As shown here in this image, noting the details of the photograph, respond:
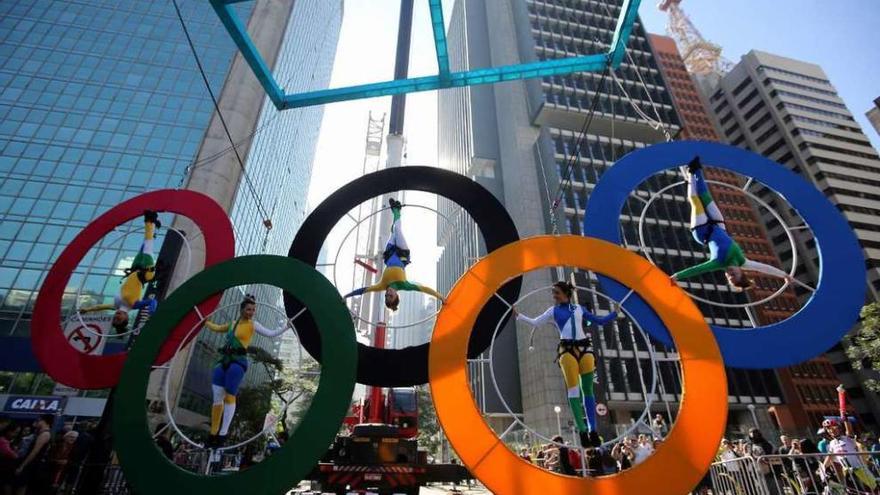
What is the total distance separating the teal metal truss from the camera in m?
10.1

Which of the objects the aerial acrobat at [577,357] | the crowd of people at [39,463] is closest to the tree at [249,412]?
the crowd of people at [39,463]

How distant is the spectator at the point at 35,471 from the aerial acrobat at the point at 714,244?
1112 centimetres

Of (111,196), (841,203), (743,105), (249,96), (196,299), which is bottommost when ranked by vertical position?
(196,299)

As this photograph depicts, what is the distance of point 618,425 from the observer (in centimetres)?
4531

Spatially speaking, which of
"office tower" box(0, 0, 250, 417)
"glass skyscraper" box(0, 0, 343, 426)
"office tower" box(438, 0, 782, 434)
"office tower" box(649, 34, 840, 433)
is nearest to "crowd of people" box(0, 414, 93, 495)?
"glass skyscraper" box(0, 0, 343, 426)

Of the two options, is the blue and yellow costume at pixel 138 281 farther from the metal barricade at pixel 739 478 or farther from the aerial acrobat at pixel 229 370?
the metal barricade at pixel 739 478

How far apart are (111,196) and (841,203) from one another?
338ft

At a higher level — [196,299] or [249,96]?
[249,96]

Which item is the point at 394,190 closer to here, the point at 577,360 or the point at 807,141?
the point at 577,360

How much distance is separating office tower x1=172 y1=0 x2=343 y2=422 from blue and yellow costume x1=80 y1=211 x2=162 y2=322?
12821 millimetres

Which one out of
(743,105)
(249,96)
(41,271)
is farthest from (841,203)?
(41,271)

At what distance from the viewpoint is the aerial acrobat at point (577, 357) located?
5480 mm

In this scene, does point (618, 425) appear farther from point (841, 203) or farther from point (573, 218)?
point (841, 203)

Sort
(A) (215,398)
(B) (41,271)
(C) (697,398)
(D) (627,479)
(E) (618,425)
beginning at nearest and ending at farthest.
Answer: (D) (627,479) < (C) (697,398) < (A) (215,398) < (B) (41,271) < (E) (618,425)
